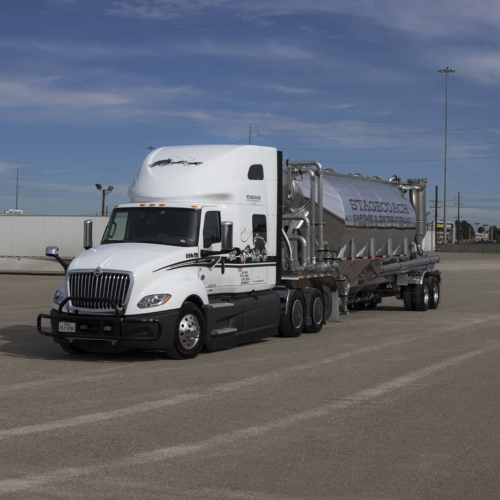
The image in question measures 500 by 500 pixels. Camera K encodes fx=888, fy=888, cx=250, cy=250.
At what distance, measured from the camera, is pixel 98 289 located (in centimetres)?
1362

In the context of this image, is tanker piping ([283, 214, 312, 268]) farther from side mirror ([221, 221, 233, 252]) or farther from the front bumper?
the front bumper

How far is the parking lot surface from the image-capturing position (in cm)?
691

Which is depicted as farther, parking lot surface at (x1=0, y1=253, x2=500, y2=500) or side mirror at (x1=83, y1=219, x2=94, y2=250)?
side mirror at (x1=83, y1=219, x2=94, y2=250)

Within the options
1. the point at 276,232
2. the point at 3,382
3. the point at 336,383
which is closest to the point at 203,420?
the point at 336,383

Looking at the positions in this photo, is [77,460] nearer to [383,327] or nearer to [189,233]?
[189,233]

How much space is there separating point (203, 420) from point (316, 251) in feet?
34.7

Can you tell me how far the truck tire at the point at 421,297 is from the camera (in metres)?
24.2

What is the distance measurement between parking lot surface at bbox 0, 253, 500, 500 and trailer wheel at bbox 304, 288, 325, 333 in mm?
2147

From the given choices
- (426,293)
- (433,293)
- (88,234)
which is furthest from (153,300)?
(433,293)

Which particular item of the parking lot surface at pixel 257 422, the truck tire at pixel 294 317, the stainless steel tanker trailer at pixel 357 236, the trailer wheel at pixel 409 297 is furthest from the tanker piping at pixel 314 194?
the trailer wheel at pixel 409 297

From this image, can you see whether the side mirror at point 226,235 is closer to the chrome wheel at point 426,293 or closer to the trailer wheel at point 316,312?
the trailer wheel at point 316,312

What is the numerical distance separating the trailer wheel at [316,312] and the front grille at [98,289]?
584 cm

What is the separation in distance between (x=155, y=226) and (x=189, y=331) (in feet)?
6.57

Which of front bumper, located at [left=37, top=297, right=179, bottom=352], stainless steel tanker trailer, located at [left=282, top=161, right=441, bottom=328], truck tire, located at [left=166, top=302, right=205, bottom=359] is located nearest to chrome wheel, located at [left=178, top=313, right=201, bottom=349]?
truck tire, located at [left=166, top=302, right=205, bottom=359]
